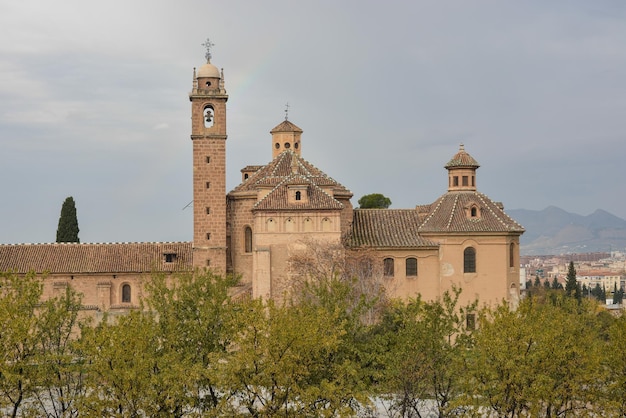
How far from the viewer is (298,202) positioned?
177ft

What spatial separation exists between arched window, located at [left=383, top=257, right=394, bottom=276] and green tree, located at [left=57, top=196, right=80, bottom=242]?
25.7m

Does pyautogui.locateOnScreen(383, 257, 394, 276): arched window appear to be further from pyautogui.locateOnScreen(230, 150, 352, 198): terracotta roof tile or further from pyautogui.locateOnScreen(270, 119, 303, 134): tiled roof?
pyautogui.locateOnScreen(270, 119, 303, 134): tiled roof

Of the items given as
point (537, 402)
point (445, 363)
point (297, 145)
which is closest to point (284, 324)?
point (445, 363)

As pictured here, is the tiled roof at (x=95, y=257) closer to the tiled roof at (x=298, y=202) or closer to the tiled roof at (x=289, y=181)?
the tiled roof at (x=289, y=181)

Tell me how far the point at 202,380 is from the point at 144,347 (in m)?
2.07

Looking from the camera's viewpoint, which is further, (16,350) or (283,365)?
(16,350)

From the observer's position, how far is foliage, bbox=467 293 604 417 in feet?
102

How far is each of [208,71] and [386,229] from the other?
45.5ft

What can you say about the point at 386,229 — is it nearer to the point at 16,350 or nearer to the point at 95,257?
the point at 95,257

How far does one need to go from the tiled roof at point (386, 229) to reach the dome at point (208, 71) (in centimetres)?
1148

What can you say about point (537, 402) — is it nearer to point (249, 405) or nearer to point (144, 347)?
point (249, 405)

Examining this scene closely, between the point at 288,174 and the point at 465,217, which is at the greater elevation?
the point at 288,174

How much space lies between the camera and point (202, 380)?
30.8 metres

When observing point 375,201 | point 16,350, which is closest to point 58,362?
point 16,350
